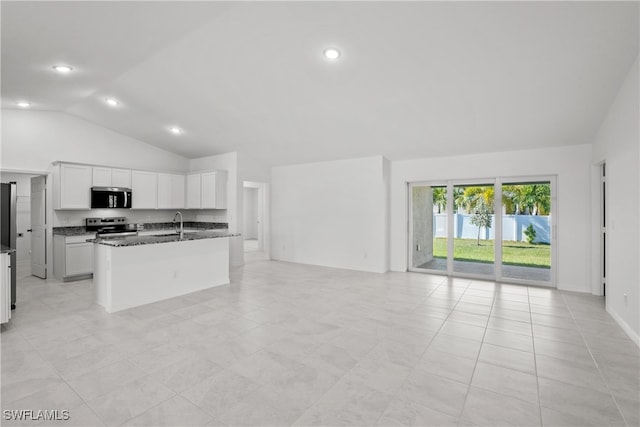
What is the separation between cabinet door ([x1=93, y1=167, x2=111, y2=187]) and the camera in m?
6.20

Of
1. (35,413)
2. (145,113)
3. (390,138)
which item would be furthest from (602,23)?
(145,113)

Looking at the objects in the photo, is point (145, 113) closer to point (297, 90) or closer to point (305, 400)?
point (297, 90)

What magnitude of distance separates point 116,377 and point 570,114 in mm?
5915

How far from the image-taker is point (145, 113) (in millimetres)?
5676

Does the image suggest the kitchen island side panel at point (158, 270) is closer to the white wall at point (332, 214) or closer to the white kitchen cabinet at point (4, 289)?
the white kitchen cabinet at point (4, 289)

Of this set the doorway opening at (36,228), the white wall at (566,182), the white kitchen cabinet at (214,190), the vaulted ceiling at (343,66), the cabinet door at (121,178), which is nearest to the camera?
the vaulted ceiling at (343,66)

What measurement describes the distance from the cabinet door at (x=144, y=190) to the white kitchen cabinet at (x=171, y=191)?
12 centimetres

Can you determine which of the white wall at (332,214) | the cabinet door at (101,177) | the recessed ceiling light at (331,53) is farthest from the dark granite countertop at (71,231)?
the recessed ceiling light at (331,53)

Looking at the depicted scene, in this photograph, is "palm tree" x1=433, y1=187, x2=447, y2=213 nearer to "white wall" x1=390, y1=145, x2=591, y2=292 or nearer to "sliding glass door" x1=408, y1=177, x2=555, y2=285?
"sliding glass door" x1=408, y1=177, x2=555, y2=285

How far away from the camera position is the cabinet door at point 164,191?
286 inches

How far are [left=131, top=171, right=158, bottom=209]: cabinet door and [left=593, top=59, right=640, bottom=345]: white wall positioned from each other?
8053 mm

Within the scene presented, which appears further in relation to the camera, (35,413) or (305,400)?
(305,400)

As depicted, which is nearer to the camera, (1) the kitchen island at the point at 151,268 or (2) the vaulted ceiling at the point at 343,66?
(2) the vaulted ceiling at the point at 343,66

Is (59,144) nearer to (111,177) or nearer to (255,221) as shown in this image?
(111,177)
